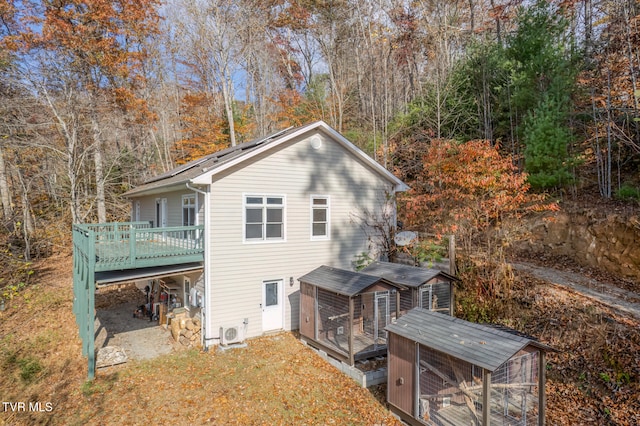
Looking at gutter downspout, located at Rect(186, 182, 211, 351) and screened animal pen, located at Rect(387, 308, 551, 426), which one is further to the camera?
gutter downspout, located at Rect(186, 182, 211, 351)

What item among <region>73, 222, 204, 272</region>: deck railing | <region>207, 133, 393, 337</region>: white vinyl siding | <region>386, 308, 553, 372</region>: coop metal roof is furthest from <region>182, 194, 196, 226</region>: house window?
<region>386, 308, 553, 372</region>: coop metal roof

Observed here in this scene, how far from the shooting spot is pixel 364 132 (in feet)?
70.4

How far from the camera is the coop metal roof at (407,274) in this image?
10.1 meters

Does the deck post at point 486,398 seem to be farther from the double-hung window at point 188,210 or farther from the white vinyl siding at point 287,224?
the double-hung window at point 188,210

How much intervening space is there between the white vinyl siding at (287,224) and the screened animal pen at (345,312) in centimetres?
131

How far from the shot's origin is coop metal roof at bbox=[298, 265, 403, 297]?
9375 millimetres

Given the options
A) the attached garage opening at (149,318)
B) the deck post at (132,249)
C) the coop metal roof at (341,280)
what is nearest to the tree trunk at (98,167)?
the attached garage opening at (149,318)

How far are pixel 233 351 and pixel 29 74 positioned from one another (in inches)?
644

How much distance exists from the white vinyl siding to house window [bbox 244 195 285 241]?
19 centimetres

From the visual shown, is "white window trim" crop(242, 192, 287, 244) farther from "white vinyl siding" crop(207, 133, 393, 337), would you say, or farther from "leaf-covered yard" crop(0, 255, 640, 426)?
"leaf-covered yard" crop(0, 255, 640, 426)

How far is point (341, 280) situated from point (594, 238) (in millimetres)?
9118

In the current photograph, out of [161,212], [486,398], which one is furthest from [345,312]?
[161,212]

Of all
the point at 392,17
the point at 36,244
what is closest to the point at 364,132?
the point at 392,17

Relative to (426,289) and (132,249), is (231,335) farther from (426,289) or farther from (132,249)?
(426,289)
